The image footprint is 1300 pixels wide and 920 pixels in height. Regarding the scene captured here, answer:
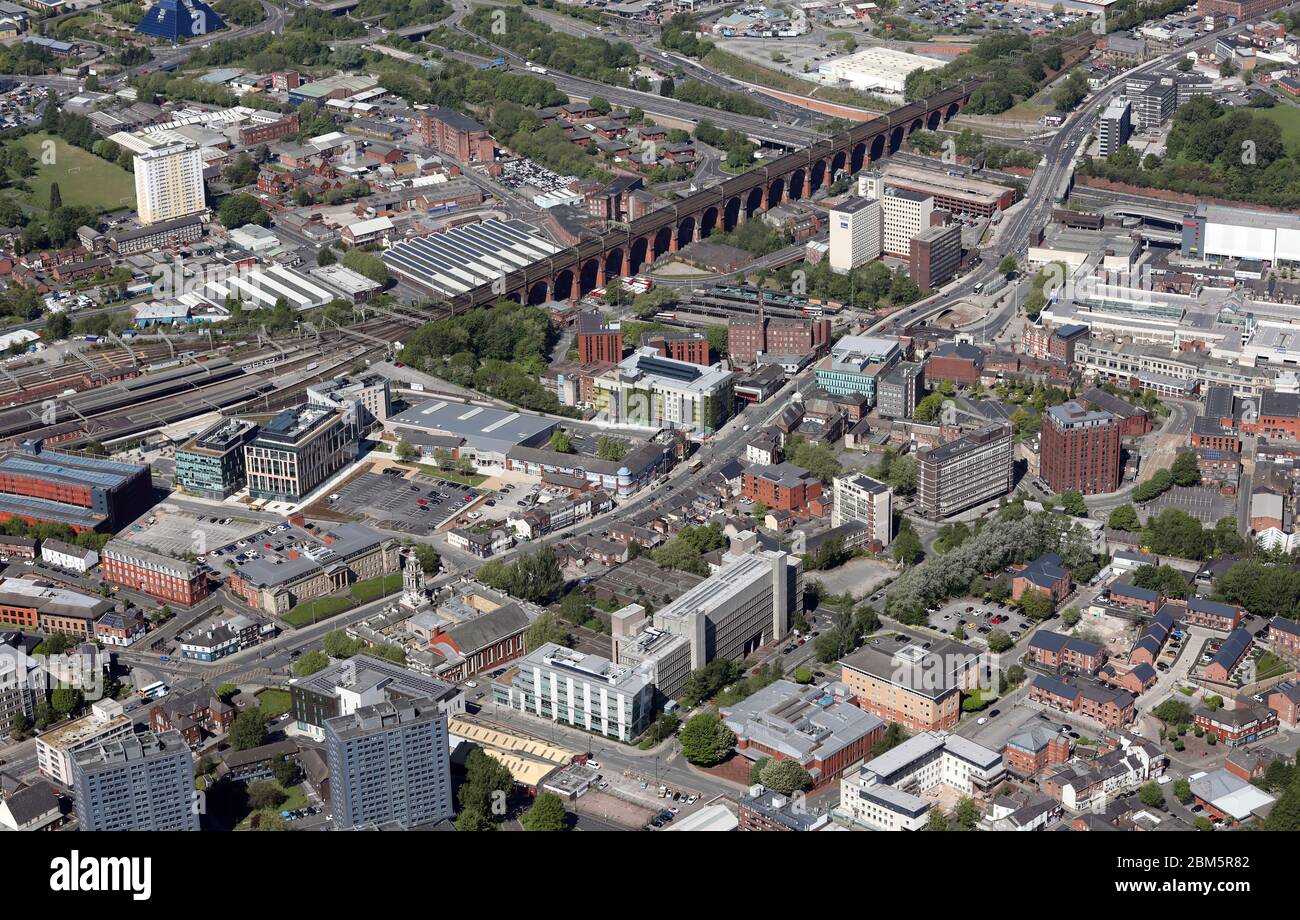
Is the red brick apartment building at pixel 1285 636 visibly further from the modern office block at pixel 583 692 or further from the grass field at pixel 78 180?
the grass field at pixel 78 180

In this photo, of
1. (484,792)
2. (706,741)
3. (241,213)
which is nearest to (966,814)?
(706,741)

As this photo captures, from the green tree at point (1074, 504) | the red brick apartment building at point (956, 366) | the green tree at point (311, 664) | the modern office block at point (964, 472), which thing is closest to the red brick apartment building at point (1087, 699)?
the green tree at point (1074, 504)

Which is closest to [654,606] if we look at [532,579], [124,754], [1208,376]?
[532,579]

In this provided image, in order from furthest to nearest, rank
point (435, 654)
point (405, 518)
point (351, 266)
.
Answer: point (351, 266) < point (405, 518) < point (435, 654)

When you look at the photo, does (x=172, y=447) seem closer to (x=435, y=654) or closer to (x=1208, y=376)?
(x=435, y=654)

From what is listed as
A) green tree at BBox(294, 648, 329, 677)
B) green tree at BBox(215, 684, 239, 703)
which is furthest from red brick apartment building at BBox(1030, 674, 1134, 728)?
green tree at BBox(215, 684, 239, 703)

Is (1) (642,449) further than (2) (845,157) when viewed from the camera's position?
No
